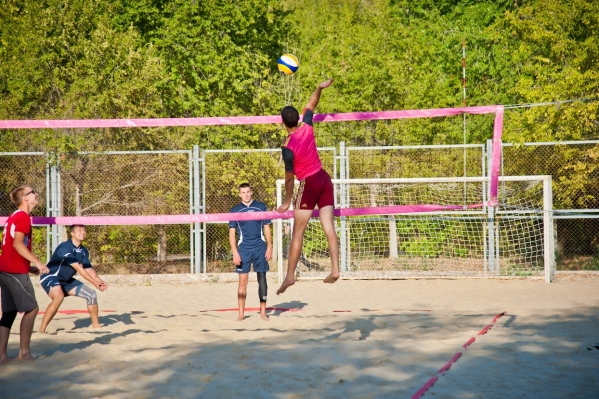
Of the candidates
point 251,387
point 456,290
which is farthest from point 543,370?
point 456,290

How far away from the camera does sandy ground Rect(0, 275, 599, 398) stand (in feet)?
18.7

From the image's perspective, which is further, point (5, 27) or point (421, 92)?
point (421, 92)

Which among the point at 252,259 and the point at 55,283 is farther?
the point at 252,259

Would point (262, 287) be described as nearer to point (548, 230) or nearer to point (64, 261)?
point (64, 261)

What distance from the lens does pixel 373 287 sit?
12977mm

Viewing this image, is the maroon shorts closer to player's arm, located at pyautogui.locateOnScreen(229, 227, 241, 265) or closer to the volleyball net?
player's arm, located at pyautogui.locateOnScreen(229, 227, 241, 265)

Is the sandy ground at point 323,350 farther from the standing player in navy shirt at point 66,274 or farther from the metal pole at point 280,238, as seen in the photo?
the metal pole at point 280,238

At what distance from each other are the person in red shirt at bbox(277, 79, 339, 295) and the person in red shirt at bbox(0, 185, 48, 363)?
2.36 meters

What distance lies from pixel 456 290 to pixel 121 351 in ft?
22.8

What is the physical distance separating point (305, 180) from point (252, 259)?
2.56 meters

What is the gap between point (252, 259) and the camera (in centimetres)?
908

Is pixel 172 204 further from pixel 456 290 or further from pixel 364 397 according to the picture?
pixel 364 397

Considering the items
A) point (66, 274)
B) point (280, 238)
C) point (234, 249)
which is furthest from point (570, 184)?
point (66, 274)

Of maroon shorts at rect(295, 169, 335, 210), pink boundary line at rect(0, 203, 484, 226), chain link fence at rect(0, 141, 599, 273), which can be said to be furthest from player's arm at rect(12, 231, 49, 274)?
chain link fence at rect(0, 141, 599, 273)
